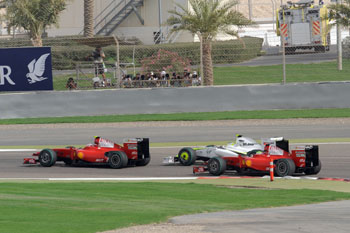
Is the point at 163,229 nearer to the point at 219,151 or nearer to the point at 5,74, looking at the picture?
the point at 219,151

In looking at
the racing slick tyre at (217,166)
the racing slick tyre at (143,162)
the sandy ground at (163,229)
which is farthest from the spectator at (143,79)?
the sandy ground at (163,229)

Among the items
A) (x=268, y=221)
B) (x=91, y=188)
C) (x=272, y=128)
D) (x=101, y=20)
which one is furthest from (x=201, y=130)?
(x=101, y=20)

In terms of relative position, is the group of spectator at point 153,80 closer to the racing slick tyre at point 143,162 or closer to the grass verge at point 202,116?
the grass verge at point 202,116

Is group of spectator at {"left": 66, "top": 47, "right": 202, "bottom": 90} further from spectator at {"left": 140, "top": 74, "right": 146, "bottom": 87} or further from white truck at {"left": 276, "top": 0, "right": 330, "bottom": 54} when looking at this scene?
white truck at {"left": 276, "top": 0, "right": 330, "bottom": 54}

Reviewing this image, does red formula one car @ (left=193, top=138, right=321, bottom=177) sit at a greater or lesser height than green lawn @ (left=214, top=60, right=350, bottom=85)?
lesser

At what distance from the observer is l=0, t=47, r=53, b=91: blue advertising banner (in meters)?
26.0

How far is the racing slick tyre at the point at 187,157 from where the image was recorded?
1547 cm

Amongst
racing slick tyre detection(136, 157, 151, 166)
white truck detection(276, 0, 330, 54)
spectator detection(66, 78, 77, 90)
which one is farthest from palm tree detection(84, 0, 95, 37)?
racing slick tyre detection(136, 157, 151, 166)

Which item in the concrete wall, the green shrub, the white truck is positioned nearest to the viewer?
the concrete wall

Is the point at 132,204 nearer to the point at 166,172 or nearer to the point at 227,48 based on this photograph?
the point at 166,172

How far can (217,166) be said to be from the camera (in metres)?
14.2

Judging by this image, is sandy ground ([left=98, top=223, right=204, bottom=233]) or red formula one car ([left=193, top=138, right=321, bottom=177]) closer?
sandy ground ([left=98, top=223, right=204, bottom=233])

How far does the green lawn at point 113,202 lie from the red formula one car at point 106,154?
86.9 inches

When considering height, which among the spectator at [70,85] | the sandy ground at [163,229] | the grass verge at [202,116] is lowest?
the sandy ground at [163,229]
